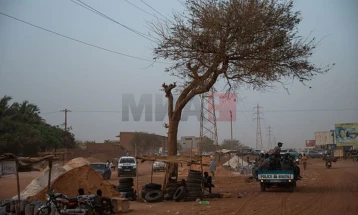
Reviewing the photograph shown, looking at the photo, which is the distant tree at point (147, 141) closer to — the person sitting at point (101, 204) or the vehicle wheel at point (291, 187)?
the vehicle wheel at point (291, 187)

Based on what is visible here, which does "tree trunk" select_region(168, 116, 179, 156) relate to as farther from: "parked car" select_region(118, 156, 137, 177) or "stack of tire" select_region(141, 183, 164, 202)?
"parked car" select_region(118, 156, 137, 177)

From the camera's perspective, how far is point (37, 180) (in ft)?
52.7

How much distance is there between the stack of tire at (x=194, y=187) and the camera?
17.5 metres

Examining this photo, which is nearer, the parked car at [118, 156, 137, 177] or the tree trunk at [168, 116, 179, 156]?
the tree trunk at [168, 116, 179, 156]

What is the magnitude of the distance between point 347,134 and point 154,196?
60.1 metres

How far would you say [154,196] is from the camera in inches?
698

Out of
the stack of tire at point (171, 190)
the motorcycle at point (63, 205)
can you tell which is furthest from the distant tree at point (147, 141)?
the motorcycle at point (63, 205)

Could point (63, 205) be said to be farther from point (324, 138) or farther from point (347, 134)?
point (324, 138)

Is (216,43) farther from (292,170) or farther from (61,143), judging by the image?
(61,143)

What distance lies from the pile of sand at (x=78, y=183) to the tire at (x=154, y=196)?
179 cm

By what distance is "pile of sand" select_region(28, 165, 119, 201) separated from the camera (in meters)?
15.1

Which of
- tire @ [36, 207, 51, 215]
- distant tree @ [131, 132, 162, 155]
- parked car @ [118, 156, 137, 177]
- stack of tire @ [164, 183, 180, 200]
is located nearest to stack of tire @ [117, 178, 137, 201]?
stack of tire @ [164, 183, 180, 200]

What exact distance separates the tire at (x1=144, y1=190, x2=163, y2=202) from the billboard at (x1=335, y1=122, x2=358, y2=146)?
195 feet

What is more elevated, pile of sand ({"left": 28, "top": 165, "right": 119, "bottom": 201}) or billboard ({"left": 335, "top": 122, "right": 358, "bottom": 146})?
billboard ({"left": 335, "top": 122, "right": 358, "bottom": 146})
